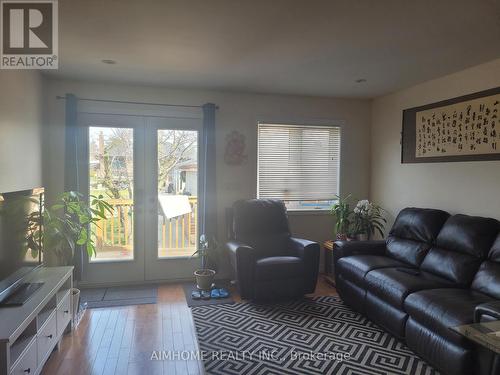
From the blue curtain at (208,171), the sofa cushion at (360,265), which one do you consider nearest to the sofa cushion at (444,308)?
the sofa cushion at (360,265)

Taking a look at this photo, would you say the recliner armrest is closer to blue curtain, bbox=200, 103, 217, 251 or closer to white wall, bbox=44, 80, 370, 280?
white wall, bbox=44, 80, 370, 280

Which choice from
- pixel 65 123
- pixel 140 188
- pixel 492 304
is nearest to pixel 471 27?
pixel 492 304

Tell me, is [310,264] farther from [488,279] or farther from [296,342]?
[488,279]

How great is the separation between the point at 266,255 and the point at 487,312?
229 cm

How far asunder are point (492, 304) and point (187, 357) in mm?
2044

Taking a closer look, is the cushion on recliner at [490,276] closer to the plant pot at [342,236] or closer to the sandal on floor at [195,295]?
the plant pot at [342,236]

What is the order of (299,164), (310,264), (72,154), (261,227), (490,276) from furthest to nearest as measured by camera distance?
(299,164), (261,227), (72,154), (310,264), (490,276)

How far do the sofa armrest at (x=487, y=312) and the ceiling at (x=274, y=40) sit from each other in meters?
1.81

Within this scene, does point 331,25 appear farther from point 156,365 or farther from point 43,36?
point 156,365

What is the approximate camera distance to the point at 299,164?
459 cm

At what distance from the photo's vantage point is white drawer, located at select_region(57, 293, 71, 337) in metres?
2.52

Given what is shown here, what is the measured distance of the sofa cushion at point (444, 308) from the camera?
2.12m

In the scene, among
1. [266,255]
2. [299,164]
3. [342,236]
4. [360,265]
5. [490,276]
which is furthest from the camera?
[299,164]

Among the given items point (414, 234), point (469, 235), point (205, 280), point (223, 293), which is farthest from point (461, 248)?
Result: point (205, 280)
